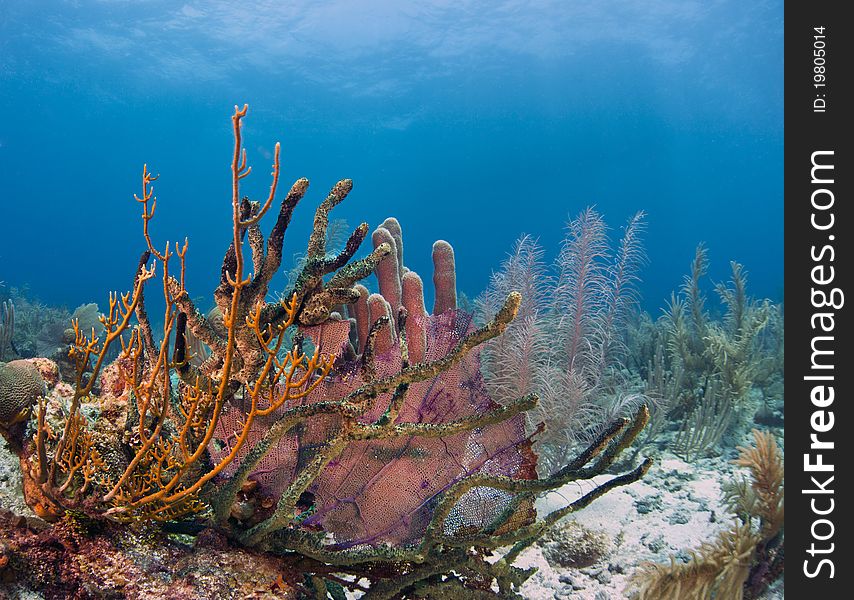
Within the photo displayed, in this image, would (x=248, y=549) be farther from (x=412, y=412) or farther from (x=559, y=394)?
(x=559, y=394)

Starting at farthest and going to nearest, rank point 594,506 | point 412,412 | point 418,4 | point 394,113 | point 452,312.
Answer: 1. point 394,113
2. point 418,4
3. point 594,506
4. point 452,312
5. point 412,412

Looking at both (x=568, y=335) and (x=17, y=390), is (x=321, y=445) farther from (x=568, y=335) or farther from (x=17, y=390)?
(x=568, y=335)

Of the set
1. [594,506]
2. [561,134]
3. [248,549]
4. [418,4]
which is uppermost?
[561,134]

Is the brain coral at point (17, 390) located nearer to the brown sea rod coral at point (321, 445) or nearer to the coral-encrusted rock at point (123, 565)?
the brown sea rod coral at point (321, 445)

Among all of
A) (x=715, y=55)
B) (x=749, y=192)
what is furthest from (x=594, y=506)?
(x=749, y=192)

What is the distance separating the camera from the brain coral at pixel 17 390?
190cm

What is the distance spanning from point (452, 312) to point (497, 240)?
80.9 meters

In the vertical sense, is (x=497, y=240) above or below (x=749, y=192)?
below

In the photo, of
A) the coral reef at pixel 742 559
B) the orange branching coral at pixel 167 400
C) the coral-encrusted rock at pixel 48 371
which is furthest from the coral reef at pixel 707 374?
the coral-encrusted rock at pixel 48 371

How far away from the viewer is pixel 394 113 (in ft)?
171

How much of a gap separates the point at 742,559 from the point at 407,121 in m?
56.1

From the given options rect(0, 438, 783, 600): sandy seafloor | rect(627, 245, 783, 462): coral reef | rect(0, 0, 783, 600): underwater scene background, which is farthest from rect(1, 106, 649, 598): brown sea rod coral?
rect(627, 245, 783, 462): coral reef

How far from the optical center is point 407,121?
54.9 meters
